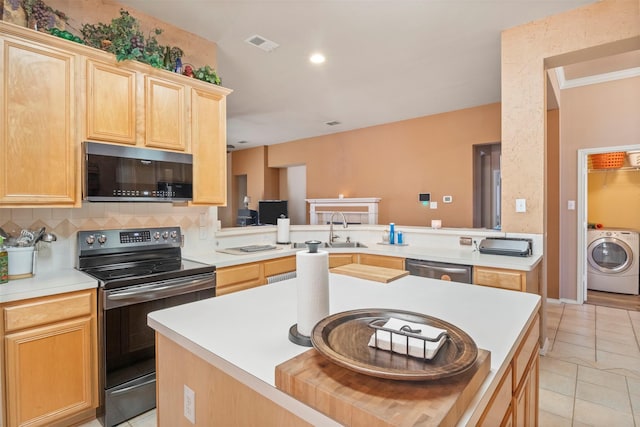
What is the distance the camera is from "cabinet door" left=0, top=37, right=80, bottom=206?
1.90 m

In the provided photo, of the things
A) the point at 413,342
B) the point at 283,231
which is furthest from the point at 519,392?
the point at 283,231

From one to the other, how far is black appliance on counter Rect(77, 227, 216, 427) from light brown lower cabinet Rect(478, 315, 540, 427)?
193cm

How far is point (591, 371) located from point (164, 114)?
384 centimetres

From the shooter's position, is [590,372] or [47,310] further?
[590,372]

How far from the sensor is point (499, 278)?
256 centimetres

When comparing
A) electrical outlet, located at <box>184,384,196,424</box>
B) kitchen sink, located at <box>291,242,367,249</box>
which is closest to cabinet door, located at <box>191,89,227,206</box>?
kitchen sink, located at <box>291,242,367,249</box>

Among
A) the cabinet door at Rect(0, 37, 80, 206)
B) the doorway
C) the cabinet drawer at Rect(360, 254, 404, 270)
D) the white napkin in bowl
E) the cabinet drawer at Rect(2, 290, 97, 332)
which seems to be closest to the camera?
the white napkin in bowl

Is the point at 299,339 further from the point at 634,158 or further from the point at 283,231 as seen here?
the point at 634,158

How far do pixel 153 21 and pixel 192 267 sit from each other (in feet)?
6.61

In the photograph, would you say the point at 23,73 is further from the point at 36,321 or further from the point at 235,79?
the point at 235,79

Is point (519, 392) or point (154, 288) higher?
point (154, 288)

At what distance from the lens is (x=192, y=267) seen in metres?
2.41

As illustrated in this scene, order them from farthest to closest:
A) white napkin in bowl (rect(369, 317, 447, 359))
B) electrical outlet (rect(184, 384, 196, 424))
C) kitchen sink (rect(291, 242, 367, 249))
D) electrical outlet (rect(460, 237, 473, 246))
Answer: kitchen sink (rect(291, 242, 367, 249)) → electrical outlet (rect(460, 237, 473, 246)) → electrical outlet (rect(184, 384, 196, 424)) → white napkin in bowl (rect(369, 317, 447, 359))

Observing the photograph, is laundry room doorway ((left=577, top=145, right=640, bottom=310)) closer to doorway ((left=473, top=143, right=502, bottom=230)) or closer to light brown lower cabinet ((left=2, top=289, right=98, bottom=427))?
doorway ((left=473, top=143, right=502, bottom=230))
